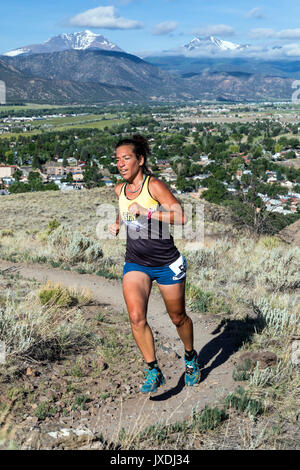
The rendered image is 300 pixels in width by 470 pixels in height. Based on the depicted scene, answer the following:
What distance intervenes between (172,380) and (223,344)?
102 centimetres

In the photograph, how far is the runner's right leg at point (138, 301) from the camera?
3195 mm

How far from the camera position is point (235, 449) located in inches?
103

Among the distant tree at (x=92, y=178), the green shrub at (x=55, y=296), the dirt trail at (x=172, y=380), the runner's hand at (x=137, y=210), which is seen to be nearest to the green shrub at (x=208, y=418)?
the dirt trail at (x=172, y=380)

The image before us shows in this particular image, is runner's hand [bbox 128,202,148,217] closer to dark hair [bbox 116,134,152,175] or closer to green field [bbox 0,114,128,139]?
dark hair [bbox 116,134,152,175]

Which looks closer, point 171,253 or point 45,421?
point 45,421

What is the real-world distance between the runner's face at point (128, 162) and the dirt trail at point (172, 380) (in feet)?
5.38

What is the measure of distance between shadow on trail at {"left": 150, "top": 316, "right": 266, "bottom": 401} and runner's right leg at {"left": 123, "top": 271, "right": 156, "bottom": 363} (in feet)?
1.56

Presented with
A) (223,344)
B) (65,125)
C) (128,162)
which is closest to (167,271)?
(128,162)

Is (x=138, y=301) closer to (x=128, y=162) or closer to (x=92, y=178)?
(x=128, y=162)

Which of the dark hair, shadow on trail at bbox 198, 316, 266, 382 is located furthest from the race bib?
shadow on trail at bbox 198, 316, 266, 382

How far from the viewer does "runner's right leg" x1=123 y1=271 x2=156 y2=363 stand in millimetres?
3195
